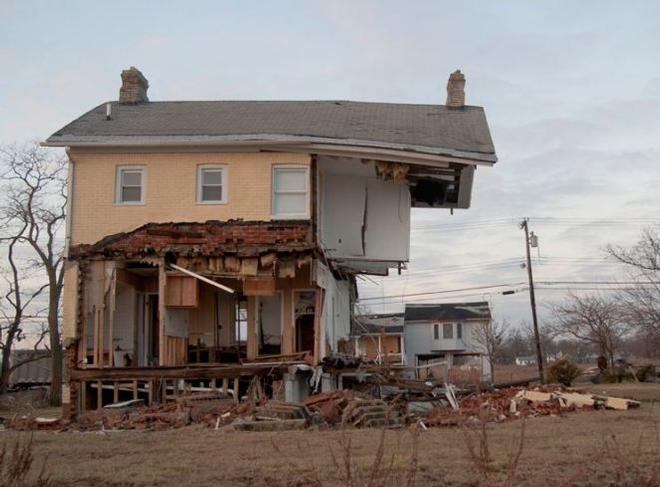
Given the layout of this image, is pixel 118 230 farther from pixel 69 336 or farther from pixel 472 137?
pixel 472 137

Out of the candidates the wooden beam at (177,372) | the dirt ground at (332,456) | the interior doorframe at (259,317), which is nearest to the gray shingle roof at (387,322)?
the interior doorframe at (259,317)

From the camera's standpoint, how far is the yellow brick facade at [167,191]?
71.2ft

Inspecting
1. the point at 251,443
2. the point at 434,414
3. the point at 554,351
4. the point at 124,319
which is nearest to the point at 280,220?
the point at 124,319

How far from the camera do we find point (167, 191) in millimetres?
21922

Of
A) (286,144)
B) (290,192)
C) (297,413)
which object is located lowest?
(297,413)

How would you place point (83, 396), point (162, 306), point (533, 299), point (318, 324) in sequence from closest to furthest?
point (83, 396), point (162, 306), point (318, 324), point (533, 299)

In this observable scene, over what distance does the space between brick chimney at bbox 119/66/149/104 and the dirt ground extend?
1445cm

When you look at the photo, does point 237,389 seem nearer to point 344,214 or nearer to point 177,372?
point 177,372

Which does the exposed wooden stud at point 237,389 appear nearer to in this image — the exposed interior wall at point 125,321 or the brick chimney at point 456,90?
the exposed interior wall at point 125,321

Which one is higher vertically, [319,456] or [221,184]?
[221,184]

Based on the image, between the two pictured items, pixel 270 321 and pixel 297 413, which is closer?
pixel 297 413

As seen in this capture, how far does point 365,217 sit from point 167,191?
6033mm

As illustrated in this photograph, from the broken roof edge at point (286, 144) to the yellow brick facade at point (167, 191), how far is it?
0.40m

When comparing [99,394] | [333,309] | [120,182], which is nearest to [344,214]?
[333,309]
